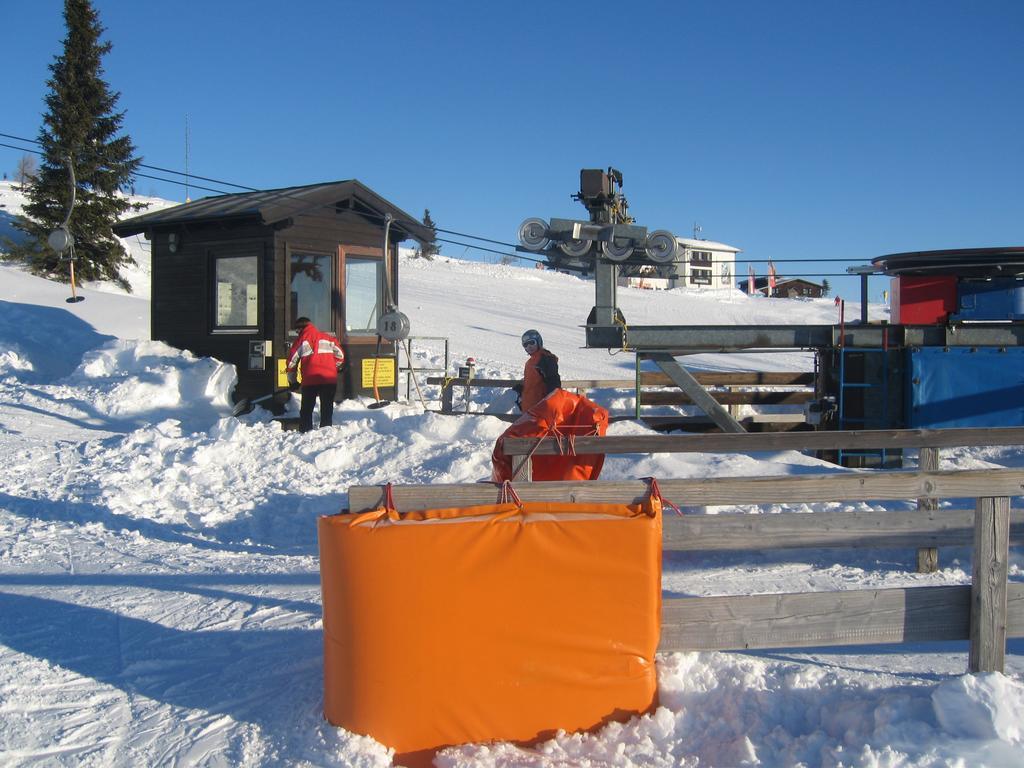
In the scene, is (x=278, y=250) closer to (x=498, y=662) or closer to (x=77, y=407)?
(x=77, y=407)

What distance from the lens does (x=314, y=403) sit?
1192 cm

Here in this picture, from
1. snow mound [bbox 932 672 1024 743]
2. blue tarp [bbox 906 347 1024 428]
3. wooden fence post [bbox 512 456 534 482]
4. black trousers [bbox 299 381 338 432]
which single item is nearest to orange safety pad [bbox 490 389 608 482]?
wooden fence post [bbox 512 456 534 482]

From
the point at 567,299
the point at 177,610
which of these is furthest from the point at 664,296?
the point at 177,610

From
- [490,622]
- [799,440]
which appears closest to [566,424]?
[799,440]

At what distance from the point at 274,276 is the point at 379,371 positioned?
2398mm

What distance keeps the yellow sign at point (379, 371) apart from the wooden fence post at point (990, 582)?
36.8ft

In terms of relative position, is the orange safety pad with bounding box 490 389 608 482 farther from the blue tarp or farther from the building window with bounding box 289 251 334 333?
the building window with bounding box 289 251 334 333

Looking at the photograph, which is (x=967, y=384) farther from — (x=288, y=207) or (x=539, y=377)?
(x=288, y=207)

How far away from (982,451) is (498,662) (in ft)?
34.5

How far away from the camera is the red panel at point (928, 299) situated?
1349 centimetres

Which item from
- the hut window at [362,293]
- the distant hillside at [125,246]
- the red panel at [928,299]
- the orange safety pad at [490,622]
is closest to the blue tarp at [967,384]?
the red panel at [928,299]

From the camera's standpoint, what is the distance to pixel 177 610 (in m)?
5.93

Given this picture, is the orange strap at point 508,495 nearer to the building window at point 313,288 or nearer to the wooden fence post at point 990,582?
the wooden fence post at point 990,582

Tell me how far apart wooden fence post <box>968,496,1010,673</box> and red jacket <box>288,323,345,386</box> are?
9.12 m
